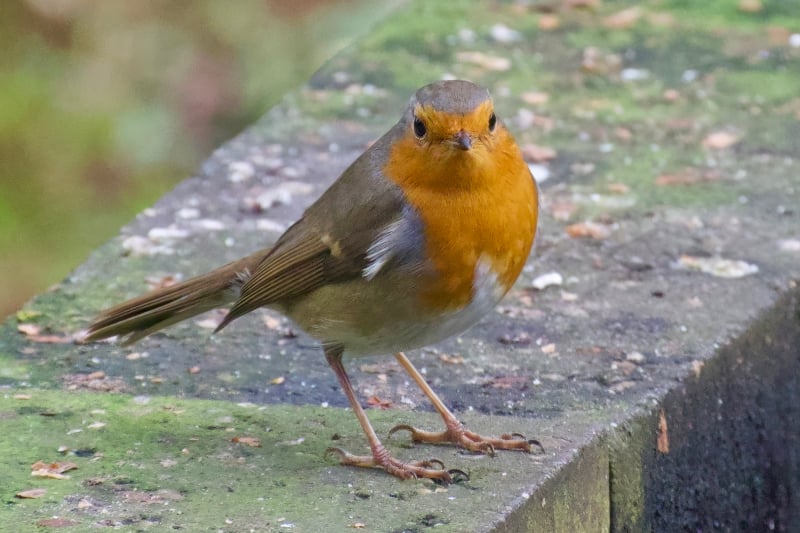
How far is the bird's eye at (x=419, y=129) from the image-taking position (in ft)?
10.7

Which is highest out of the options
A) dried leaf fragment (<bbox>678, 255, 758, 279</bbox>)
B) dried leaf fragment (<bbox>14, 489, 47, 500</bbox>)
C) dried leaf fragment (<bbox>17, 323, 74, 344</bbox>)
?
dried leaf fragment (<bbox>17, 323, 74, 344</bbox>)

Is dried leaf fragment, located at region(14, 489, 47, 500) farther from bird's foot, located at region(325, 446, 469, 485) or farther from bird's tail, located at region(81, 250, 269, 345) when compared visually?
bird's tail, located at region(81, 250, 269, 345)

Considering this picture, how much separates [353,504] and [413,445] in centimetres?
42

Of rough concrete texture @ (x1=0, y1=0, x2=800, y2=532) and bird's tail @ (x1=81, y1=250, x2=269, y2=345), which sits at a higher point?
bird's tail @ (x1=81, y1=250, x2=269, y2=345)

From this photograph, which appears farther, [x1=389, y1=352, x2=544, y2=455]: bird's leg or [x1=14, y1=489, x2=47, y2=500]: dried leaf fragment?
[x1=389, y1=352, x2=544, y2=455]: bird's leg

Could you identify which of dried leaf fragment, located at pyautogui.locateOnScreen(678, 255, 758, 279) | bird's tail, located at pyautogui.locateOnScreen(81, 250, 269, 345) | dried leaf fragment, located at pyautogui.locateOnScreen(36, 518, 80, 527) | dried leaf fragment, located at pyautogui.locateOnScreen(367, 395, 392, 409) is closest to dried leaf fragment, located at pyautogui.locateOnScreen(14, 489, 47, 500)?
dried leaf fragment, located at pyautogui.locateOnScreen(36, 518, 80, 527)

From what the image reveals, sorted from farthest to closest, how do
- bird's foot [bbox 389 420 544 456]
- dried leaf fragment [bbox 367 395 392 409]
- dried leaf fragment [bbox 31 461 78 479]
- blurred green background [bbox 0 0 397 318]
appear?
blurred green background [bbox 0 0 397 318]
dried leaf fragment [bbox 367 395 392 409]
bird's foot [bbox 389 420 544 456]
dried leaf fragment [bbox 31 461 78 479]

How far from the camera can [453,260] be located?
10.5 ft

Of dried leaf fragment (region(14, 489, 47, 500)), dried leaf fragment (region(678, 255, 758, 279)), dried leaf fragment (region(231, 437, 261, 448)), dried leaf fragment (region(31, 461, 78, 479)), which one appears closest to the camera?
dried leaf fragment (region(14, 489, 47, 500))

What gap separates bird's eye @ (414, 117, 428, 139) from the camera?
10.7 feet

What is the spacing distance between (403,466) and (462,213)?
0.57 metres

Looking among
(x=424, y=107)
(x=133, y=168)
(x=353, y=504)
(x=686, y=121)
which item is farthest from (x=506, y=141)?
(x=133, y=168)

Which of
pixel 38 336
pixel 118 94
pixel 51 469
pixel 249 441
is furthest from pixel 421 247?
pixel 118 94

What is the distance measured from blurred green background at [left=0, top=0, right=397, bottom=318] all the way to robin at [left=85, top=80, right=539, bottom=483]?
2991mm
